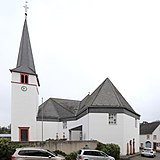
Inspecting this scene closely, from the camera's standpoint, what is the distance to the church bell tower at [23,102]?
35.4m

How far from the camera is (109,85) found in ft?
121

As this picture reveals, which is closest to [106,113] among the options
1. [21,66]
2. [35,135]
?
[35,135]

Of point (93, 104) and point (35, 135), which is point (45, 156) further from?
point (35, 135)

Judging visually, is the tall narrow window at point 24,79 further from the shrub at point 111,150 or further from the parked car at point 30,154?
the parked car at point 30,154

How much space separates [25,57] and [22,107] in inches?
317

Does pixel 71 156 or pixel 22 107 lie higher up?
pixel 22 107

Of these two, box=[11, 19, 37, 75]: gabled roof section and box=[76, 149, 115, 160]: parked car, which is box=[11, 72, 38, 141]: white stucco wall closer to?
box=[11, 19, 37, 75]: gabled roof section

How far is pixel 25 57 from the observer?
129ft

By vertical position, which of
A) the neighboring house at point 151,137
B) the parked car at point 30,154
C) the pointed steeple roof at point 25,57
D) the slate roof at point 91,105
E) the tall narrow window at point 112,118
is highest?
the pointed steeple roof at point 25,57

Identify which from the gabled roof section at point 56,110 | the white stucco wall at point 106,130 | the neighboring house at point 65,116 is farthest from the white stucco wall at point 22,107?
the white stucco wall at point 106,130

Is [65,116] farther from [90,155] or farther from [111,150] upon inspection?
[90,155]

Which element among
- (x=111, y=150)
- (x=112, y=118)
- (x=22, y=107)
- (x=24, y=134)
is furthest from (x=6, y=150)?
(x=112, y=118)

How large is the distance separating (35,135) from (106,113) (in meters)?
11.5

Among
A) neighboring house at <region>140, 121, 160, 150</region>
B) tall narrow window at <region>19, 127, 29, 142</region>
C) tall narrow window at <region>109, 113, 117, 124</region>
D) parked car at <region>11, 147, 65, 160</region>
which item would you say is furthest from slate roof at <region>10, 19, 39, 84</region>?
neighboring house at <region>140, 121, 160, 150</region>
